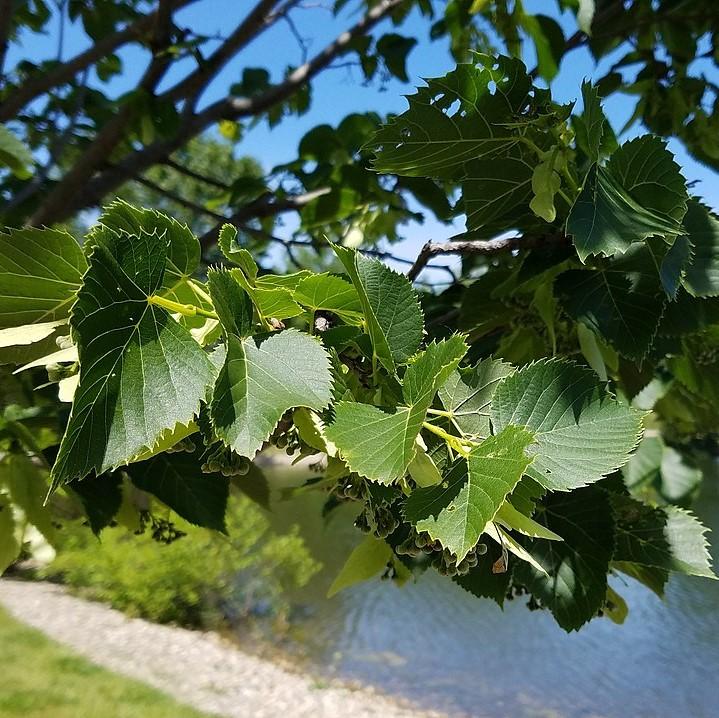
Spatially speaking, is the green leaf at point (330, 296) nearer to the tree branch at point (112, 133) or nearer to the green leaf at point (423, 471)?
the green leaf at point (423, 471)

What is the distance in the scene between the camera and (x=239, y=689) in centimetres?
518

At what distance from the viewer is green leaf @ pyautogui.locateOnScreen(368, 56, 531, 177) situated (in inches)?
23.9

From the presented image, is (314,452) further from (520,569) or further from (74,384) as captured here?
(520,569)

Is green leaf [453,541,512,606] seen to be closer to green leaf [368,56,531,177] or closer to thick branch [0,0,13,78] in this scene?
green leaf [368,56,531,177]

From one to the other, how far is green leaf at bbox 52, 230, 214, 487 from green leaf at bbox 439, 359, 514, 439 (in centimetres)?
19

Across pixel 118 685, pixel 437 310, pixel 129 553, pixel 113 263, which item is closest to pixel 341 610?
pixel 129 553

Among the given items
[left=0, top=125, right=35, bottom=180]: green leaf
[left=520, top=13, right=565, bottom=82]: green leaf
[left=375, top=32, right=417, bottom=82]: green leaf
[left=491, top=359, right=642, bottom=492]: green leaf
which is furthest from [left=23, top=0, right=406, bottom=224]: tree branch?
[left=491, top=359, right=642, bottom=492]: green leaf

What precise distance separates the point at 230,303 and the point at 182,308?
4 centimetres

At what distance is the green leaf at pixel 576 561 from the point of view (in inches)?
25.3

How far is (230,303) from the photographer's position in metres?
0.43

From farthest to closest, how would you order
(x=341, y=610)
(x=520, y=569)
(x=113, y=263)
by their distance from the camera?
(x=341, y=610) < (x=520, y=569) < (x=113, y=263)

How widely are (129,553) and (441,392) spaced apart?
6978 mm

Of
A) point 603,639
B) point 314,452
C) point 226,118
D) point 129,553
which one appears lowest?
point 603,639

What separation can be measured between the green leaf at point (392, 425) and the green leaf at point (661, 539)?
39cm
